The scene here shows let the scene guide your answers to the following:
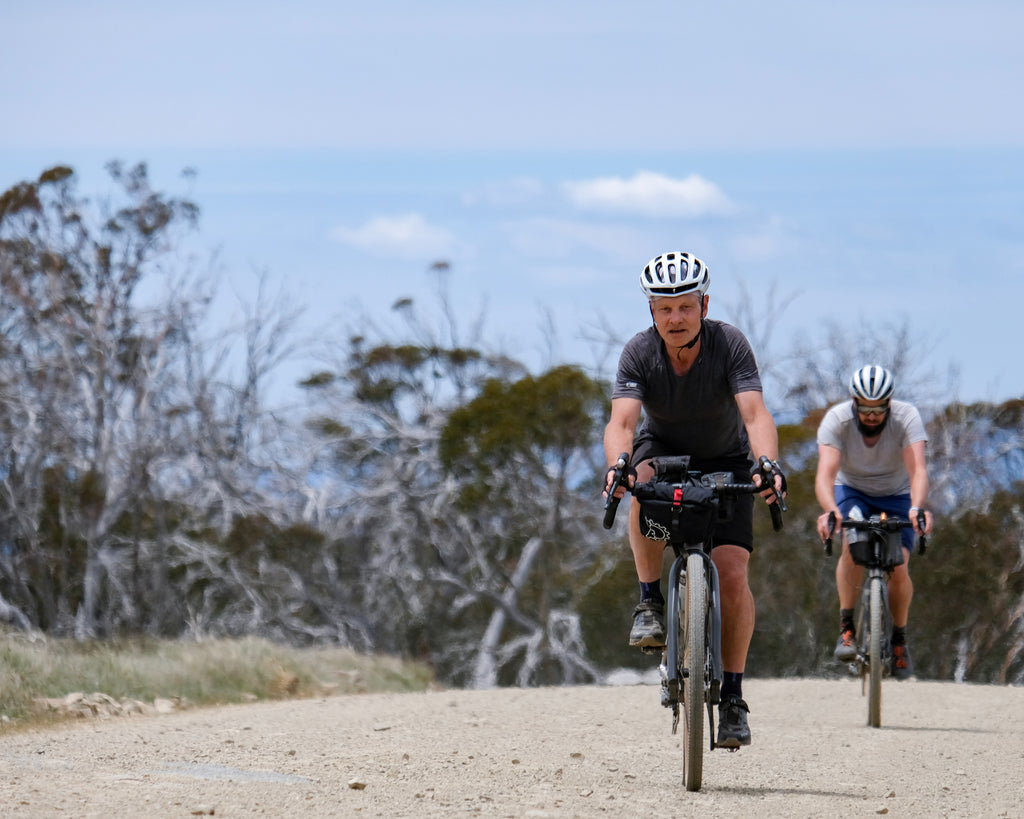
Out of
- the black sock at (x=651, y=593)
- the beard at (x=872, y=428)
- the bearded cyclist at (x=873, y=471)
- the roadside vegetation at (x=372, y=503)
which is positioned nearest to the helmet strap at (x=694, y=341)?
the black sock at (x=651, y=593)

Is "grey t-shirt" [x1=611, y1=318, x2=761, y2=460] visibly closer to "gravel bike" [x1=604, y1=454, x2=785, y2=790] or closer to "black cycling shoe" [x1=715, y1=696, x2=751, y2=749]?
"gravel bike" [x1=604, y1=454, x2=785, y2=790]

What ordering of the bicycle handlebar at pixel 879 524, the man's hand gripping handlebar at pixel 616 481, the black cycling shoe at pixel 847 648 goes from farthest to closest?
the black cycling shoe at pixel 847 648
the bicycle handlebar at pixel 879 524
the man's hand gripping handlebar at pixel 616 481

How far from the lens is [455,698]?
403 inches

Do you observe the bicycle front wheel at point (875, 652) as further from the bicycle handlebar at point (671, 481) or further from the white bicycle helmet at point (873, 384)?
the bicycle handlebar at point (671, 481)

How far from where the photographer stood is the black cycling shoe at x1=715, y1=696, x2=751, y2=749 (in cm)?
564

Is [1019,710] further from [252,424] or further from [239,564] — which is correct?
[252,424]

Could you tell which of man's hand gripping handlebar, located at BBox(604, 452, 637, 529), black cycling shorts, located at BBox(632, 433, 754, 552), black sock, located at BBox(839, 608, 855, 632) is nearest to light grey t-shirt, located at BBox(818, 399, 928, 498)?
black sock, located at BBox(839, 608, 855, 632)

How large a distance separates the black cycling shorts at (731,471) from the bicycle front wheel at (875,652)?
297 centimetres

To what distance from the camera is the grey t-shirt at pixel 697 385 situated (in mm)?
5656

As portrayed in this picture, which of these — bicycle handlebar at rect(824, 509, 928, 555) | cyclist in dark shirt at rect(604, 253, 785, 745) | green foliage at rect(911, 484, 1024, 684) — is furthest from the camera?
green foliage at rect(911, 484, 1024, 684)

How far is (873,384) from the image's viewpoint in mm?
8461

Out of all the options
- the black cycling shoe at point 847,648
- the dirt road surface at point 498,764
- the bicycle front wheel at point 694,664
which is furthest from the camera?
the black cycling shoe at point 847,648

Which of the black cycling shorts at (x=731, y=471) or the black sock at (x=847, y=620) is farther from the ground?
the black cycling shorts at (x=731, y=471)

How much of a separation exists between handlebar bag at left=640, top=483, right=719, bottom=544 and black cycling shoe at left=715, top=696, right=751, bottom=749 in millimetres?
700
